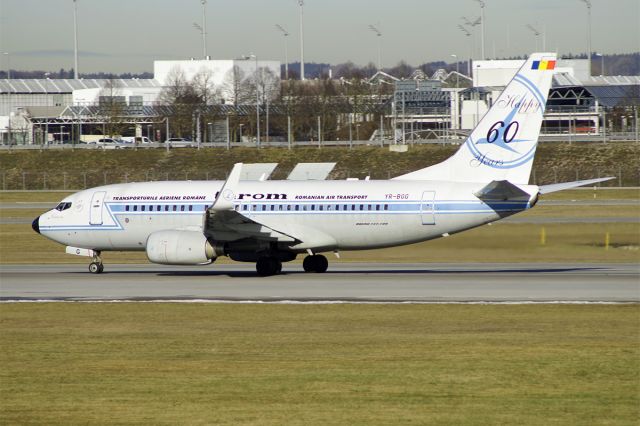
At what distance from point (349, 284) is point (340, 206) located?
14.0ft

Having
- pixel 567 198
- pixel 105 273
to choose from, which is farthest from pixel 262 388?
pixel 567 198

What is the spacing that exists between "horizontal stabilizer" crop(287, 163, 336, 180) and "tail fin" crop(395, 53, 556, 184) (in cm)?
865

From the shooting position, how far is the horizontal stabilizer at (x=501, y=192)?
37.2m

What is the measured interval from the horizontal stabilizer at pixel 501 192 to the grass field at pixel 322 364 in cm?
806

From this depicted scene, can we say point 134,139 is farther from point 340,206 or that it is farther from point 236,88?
point 340,206

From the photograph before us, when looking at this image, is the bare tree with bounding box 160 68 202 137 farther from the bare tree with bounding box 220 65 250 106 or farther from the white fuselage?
the white fuselage

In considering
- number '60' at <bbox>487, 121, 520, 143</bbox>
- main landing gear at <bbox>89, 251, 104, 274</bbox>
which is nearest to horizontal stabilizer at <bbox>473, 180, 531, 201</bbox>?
number '60' at <bbox>487, 121, 520, 143</bbox>

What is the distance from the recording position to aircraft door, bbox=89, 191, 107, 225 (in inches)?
1698

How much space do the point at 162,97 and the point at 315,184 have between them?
12822cm

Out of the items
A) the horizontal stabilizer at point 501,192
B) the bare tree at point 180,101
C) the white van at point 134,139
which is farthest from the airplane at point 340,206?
the bare tree at point 180,101

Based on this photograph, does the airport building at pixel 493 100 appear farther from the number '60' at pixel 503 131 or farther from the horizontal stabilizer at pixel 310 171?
the number '60' at pixel 503 131

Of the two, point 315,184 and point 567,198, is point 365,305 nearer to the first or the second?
point 315,184

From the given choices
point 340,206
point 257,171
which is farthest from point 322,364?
point 257,171

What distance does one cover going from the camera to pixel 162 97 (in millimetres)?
166250
